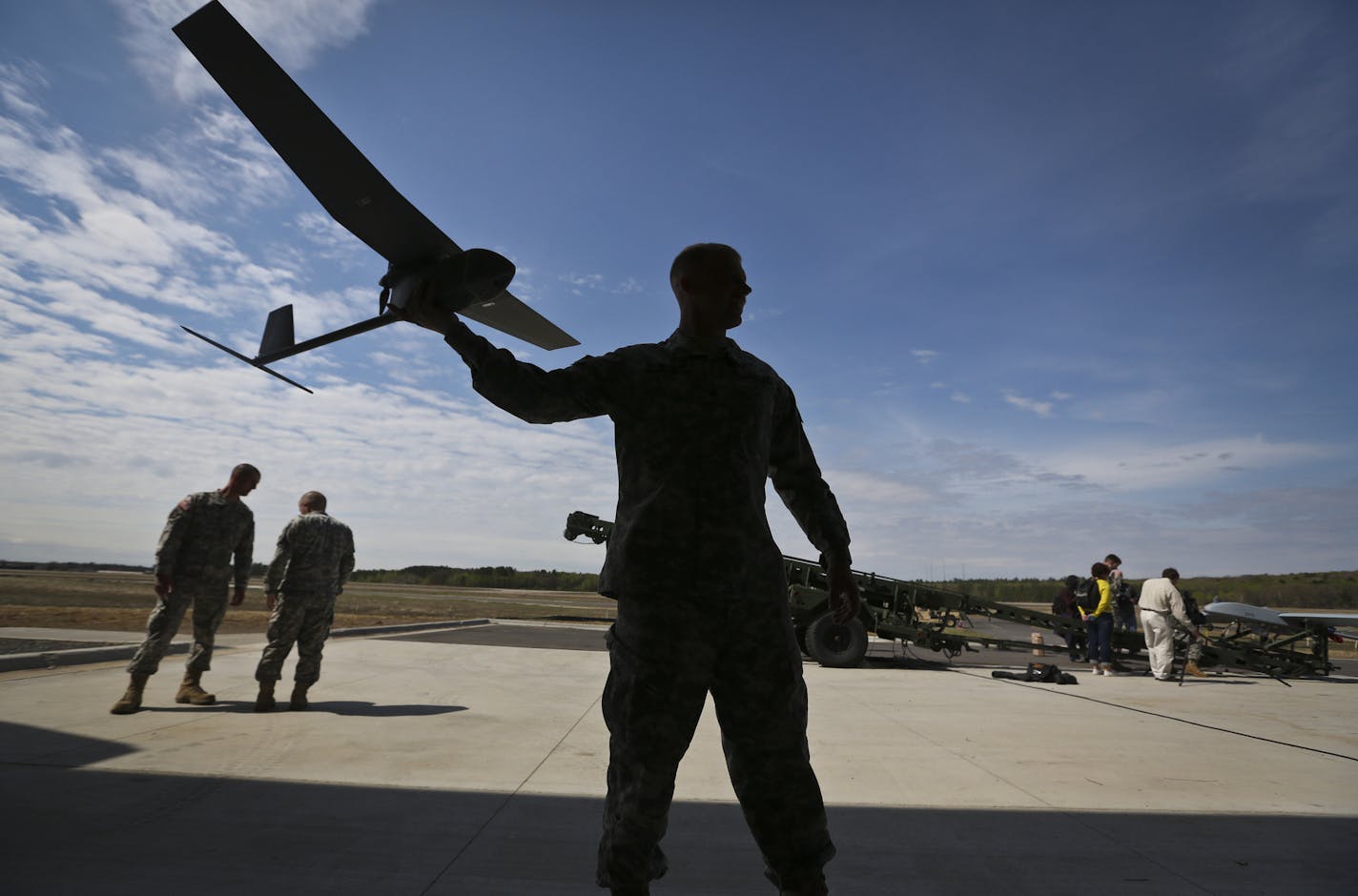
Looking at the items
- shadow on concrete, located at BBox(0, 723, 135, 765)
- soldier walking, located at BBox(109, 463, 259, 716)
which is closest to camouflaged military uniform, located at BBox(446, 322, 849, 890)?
shadow on concrete, located at BBox(0, 723, 135, 765)

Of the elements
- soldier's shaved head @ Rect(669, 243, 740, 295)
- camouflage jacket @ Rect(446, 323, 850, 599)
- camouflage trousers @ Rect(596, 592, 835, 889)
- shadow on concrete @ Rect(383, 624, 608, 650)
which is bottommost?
shadow on concrete @ Rect(383, 624, 608, 650)

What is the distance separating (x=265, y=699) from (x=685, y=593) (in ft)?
14.9

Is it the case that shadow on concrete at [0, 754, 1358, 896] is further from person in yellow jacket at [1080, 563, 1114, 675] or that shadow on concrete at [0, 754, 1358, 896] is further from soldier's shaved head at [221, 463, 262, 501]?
person in yellow jacket at [1080, 563, 1114, 675]

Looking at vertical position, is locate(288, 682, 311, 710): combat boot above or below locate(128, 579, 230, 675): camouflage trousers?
below

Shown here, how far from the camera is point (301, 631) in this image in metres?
5.14

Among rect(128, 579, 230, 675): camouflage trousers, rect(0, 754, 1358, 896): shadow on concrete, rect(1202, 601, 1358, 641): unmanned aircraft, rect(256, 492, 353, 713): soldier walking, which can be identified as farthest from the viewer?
rect(1202, 601, 1358, 641): unmanned aircraft

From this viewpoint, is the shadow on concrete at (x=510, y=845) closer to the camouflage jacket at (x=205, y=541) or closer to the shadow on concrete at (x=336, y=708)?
the shadow on concrete at (x=336, y=708)

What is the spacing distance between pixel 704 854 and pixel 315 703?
3.94 metres

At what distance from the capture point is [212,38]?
5.72ft

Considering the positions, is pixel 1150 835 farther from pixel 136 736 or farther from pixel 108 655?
pixel 108 655

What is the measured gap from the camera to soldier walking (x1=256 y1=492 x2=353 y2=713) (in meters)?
5.02

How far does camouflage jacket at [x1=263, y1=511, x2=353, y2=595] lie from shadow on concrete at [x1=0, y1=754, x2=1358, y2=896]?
2075mm

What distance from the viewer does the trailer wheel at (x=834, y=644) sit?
916 centimetres

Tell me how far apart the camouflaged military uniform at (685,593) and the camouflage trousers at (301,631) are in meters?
4.17
